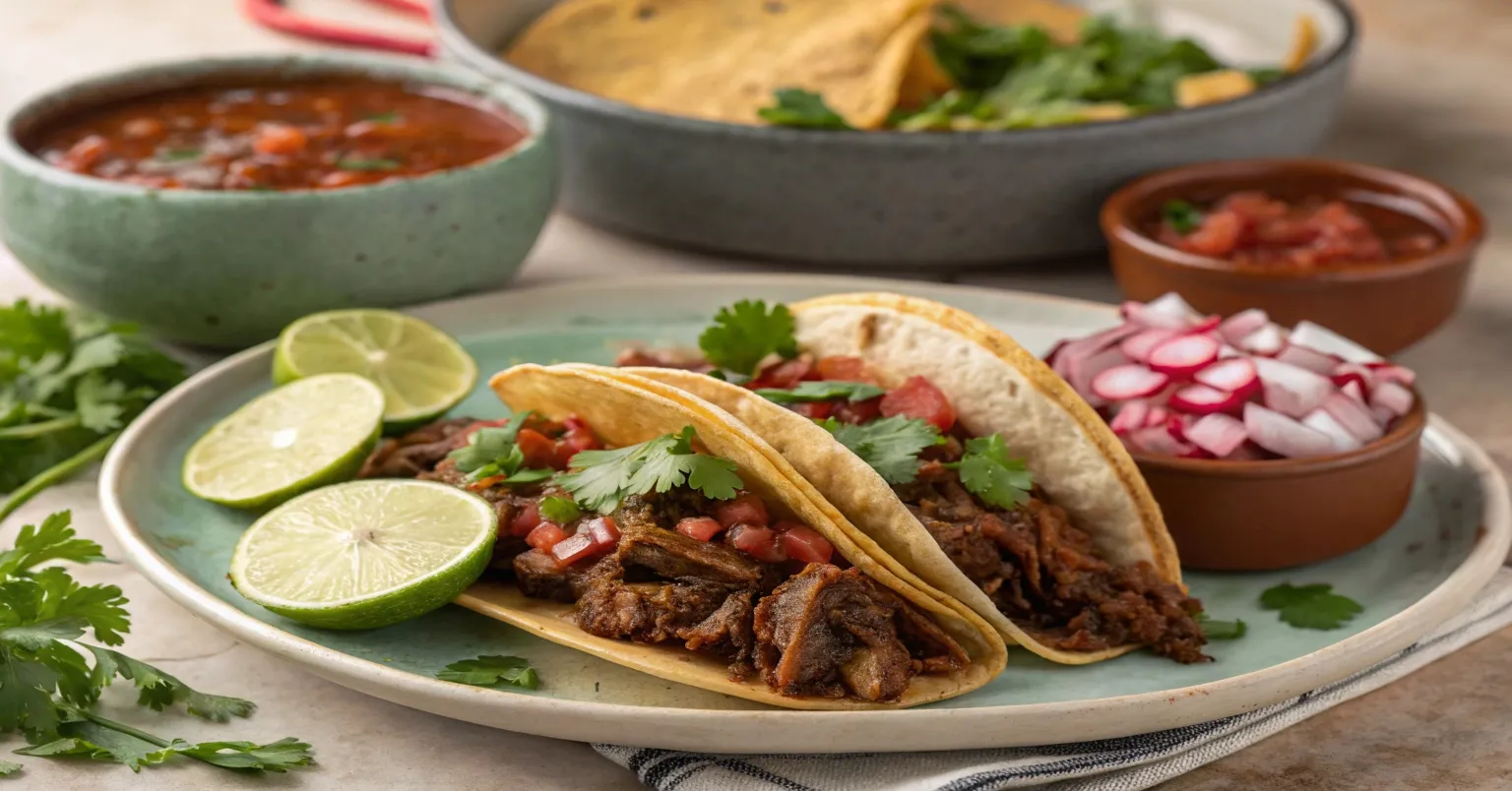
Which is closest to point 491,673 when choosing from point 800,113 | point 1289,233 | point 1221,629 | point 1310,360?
point 1221,629

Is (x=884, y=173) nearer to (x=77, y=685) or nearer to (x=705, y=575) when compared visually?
(x=705, y=575)

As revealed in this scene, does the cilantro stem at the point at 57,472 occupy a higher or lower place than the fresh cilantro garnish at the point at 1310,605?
lower

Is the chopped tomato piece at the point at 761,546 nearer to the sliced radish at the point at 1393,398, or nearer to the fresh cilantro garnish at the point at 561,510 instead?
the fresh cilantro garnish at the point at 561,510

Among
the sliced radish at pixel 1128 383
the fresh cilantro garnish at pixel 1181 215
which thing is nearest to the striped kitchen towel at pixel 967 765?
the sliced radish at pixel 1128 383

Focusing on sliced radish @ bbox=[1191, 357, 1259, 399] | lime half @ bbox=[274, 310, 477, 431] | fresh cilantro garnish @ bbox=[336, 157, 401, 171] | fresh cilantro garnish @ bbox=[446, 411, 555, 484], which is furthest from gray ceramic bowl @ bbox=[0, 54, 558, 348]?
sliced radish @ bbox=[1191, 357, 1259, 399]

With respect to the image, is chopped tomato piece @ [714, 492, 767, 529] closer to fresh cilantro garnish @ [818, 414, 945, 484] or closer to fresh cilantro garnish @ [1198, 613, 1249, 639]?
fresh cilantro garnish @ [818, 414, 945, 484]

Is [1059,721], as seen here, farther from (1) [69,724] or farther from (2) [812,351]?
(1) [69,724]

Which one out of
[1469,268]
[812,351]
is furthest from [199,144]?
[1469,268]
